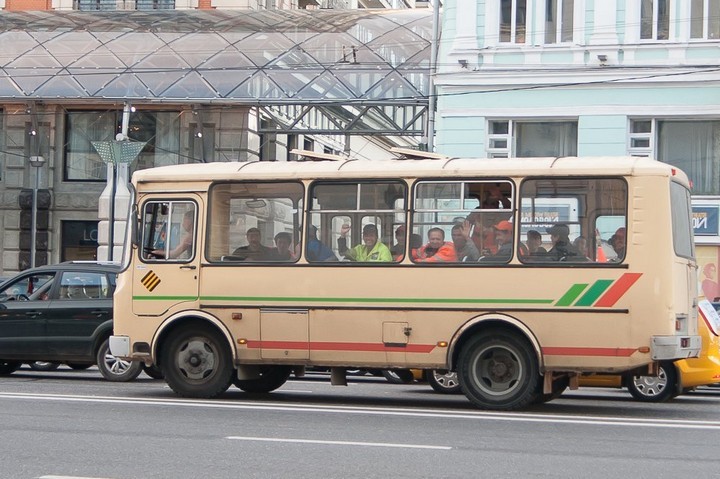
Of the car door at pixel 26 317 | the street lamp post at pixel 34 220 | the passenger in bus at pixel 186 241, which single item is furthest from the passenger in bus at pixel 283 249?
the street lamp post at pixel 34 220

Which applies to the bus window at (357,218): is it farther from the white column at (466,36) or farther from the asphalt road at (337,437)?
the white column at (466,36)

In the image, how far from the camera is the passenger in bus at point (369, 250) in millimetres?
14461

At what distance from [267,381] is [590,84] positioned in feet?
46.1

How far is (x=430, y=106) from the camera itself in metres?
30.4

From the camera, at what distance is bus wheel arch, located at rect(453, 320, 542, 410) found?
1383 centimetres

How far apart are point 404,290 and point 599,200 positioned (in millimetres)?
2270

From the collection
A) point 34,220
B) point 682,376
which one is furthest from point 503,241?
point 34,220

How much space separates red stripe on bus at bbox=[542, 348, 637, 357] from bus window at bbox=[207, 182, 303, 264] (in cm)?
307

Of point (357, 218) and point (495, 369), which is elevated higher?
point (357, 218)

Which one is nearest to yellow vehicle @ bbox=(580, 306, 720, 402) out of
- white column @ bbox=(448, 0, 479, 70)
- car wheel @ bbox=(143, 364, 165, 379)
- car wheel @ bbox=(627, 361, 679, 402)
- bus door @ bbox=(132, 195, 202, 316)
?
car wheel @ bbox=(627, 361, 679, 402)

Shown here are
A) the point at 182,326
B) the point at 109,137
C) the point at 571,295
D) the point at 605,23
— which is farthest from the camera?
the point at 109,137

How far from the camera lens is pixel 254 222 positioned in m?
15.1

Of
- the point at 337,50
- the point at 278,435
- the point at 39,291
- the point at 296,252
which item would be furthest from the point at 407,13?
the point at 278,435

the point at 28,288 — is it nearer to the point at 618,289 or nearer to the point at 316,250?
the point at 316,250
